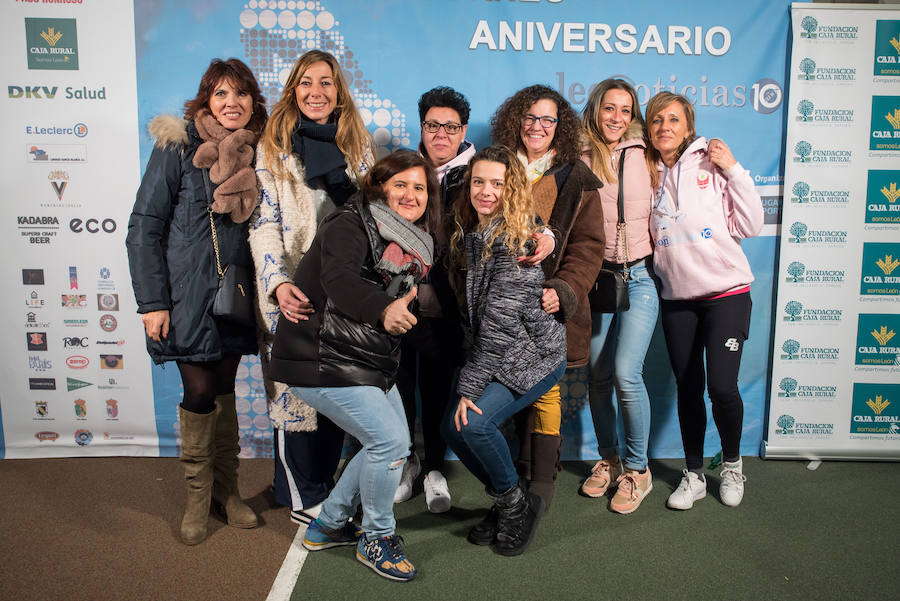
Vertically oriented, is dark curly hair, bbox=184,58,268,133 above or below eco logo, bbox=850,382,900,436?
above

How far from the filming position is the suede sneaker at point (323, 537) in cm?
237

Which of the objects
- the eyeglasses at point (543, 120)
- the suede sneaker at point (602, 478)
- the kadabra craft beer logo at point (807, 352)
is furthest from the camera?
the kadabra craft beer logo at point (807, 352)

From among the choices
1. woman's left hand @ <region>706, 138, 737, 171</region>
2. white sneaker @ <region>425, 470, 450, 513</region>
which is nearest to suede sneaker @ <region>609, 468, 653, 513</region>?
white sneaker @ <region>425, 470, 450, 513</region>

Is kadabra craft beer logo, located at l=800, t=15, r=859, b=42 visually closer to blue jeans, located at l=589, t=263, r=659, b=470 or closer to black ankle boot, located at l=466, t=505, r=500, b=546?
blue jeans, located at l=589, t=263, r=659, b=470

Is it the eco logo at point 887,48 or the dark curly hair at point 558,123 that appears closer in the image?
the dark curly hair at point 558,123

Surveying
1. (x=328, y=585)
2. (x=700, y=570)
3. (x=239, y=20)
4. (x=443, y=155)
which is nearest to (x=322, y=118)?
(x=443, y=155)

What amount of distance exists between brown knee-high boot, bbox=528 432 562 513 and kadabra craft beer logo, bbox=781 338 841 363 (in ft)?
5.42

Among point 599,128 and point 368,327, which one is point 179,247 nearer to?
point 368,327

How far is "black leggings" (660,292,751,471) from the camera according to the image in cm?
266

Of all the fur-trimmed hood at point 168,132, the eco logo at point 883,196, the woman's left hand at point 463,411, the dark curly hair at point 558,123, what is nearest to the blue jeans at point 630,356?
the dark curly hair at point 558,123

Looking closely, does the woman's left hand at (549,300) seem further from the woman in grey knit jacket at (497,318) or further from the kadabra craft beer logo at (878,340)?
the kadabra craft beer logo at (878,340)

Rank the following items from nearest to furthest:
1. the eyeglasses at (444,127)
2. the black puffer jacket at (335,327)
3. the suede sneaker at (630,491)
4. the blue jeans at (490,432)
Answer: the black puffer jacket at (335,327) < the blue jeans at (490,432) < the eyeglasses at (444,127) < the suede sneaker at (630,491)

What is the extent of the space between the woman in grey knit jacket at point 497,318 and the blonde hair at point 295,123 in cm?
55

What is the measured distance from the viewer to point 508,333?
7.22 ft
